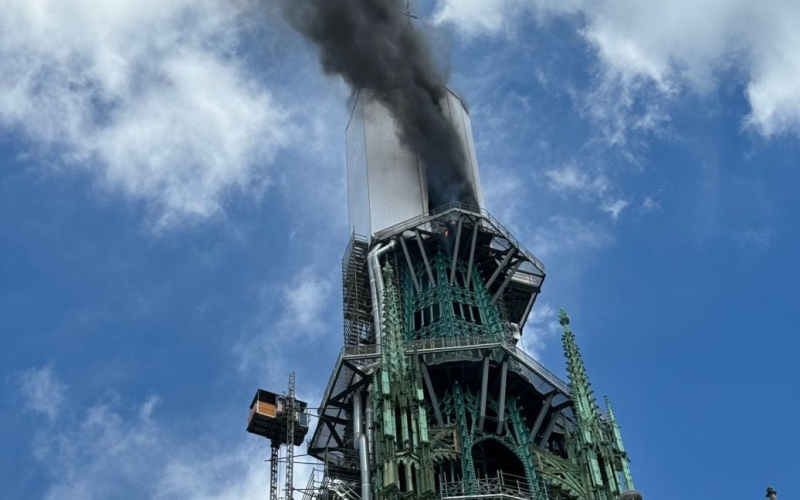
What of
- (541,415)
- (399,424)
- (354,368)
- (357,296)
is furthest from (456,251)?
(399,424)

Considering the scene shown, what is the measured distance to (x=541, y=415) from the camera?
7450cm

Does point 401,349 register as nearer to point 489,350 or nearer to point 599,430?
point 489,350

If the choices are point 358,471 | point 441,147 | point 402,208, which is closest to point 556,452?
point 358,471

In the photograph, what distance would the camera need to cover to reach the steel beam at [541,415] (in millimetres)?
73562

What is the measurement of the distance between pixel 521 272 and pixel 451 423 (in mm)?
20405

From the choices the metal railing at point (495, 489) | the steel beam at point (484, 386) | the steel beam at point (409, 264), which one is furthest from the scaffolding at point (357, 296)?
the metal railing at point (495, 489)

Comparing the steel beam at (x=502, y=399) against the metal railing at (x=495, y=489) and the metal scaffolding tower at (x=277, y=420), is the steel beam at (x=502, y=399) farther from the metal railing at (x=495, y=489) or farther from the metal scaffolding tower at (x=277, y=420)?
the metal scaffolding tower at (x=277, y=420)

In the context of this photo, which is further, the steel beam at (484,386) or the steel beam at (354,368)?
the steel beam at (354,368)

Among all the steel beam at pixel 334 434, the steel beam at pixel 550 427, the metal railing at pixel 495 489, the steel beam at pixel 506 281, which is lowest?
the metal railing at pixel 495 489

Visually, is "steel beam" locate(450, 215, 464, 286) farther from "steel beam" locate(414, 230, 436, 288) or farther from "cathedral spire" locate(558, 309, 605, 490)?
"cathedral spire" locate(558, 309, 605, 490)

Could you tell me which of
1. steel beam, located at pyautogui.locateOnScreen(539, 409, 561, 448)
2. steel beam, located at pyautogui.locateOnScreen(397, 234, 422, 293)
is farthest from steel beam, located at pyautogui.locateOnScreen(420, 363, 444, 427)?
steel beam, located at pyautogui.locateOnScreen(397, 234, 422, 293)

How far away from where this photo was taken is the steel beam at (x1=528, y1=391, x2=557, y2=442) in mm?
73562

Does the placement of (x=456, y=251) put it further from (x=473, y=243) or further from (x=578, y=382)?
(x=578, y=382)

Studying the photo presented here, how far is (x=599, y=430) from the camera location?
7000 cm
